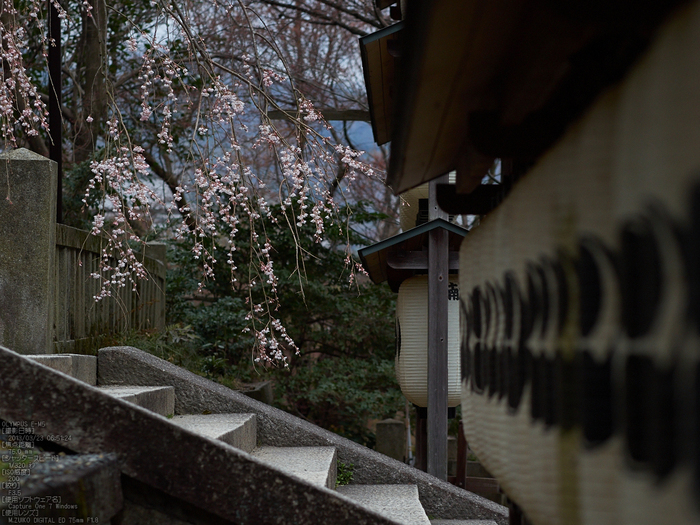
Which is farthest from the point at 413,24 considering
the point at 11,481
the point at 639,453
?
the point at 11,481

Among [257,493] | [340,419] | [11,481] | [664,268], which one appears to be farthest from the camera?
[340,419]

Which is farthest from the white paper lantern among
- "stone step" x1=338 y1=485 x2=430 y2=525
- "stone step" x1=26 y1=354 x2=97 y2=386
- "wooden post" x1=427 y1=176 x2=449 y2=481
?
"stone step" x1=26 y1=354 x2=97 y2=386

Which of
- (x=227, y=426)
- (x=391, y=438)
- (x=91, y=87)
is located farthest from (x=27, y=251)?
(x=391, y=438)

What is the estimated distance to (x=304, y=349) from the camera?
8500 millimetres

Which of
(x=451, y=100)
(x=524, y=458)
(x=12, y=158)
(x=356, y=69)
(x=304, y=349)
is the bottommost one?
(x=304, y=349)

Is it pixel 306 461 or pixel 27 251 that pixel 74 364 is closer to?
pixel 27 251

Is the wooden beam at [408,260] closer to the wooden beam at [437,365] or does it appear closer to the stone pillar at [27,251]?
the wooden beam at [437,365]

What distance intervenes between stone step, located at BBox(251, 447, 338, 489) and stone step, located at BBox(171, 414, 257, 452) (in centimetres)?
12

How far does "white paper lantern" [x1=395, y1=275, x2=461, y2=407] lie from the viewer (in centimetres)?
454

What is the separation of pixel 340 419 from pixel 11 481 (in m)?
6.85

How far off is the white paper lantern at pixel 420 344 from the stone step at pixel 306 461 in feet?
3.71

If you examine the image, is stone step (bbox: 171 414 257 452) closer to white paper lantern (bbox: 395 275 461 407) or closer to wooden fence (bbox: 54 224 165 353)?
wooden fence (bbox: 54 224 165 353)

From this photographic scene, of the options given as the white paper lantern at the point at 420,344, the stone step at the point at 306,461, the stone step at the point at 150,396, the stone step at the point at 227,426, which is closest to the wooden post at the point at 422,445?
the white paper lantern at the point at 420,344

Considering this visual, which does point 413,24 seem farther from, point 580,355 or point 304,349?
point 304,349
